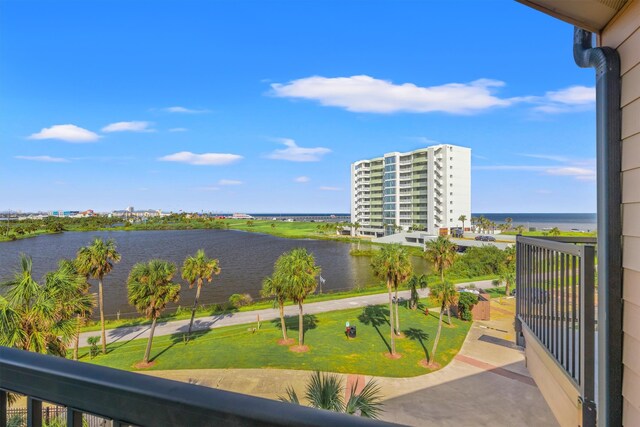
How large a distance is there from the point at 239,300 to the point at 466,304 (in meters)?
14.4

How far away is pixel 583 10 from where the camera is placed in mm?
2459

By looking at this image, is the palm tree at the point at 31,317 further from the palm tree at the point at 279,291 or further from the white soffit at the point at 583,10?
the white soffit at the point at 583,10

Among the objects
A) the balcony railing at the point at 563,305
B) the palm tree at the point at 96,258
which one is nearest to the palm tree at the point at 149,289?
the palm tree at the point at 96,258

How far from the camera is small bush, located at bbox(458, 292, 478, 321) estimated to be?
65.9 feet

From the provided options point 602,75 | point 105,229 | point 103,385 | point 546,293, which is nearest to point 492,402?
point 546,293

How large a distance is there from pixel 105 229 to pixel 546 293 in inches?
4792

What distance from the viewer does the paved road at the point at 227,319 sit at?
1820cm

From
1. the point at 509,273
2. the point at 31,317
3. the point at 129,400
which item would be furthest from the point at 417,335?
the point at 129,400

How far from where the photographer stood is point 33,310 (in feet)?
24.5

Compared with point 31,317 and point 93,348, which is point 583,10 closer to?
point 31,317

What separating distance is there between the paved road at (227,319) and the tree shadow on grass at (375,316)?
4.24 feet

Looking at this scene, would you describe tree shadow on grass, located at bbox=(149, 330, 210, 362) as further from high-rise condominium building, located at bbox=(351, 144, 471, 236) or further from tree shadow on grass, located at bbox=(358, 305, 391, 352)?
high-rise condominium building, located at bbox=(351, 144, 471, 236)

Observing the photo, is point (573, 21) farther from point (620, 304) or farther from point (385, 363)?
point (385, 363)

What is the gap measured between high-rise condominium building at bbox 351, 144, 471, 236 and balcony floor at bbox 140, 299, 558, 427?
46.1 m
